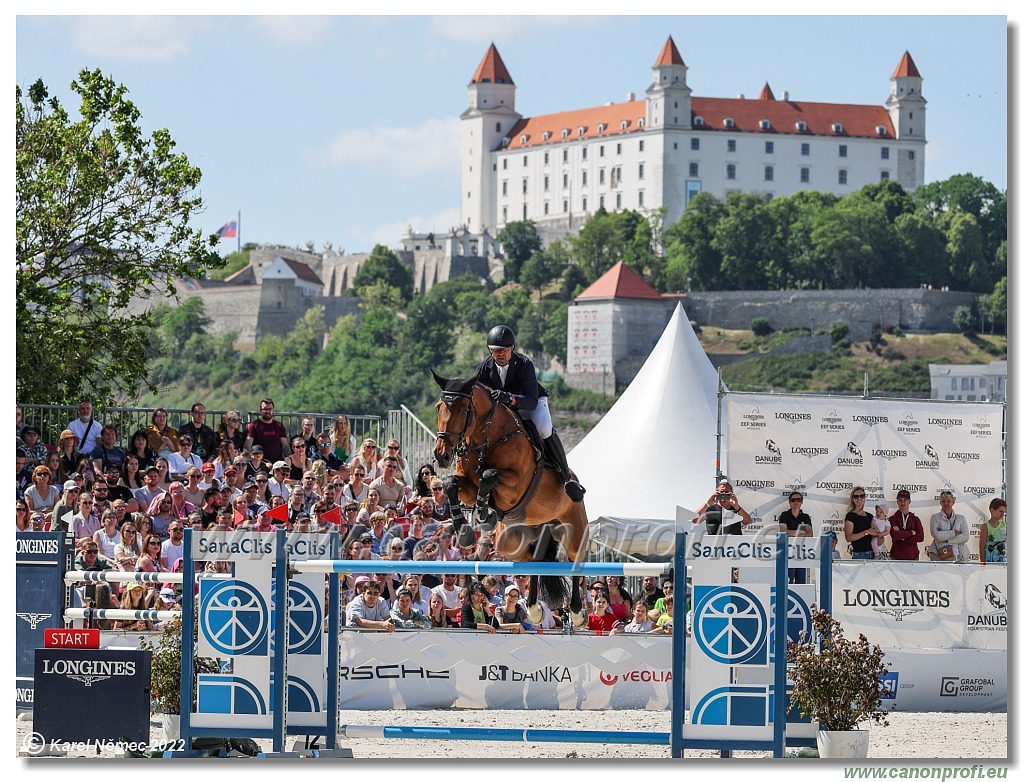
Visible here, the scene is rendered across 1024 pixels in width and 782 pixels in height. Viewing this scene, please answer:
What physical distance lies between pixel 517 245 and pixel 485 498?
4210 inches

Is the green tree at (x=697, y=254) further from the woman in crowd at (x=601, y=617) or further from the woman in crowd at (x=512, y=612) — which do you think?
the woman in crowd at (x=512, y=612)

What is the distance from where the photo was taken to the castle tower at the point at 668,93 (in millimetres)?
116312

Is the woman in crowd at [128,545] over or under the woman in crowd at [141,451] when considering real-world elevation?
under

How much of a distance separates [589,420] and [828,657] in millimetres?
86272

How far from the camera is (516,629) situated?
9.38m

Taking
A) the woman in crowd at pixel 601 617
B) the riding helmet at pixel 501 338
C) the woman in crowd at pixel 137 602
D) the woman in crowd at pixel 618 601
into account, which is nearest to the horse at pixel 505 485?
the riding helmet at pixel 501 338

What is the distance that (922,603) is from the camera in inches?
420

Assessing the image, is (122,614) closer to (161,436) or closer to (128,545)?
(128,545)

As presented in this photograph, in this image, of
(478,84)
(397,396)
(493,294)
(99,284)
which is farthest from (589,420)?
(99,284)

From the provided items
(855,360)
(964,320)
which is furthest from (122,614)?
(964,320)

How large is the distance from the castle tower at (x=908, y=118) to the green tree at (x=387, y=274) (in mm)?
39181

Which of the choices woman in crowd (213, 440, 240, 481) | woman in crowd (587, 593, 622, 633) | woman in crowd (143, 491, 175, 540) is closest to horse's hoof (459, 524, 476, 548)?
woman in crowd (587, 593, 622, 633)

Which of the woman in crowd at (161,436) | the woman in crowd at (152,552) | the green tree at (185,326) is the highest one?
the green tree at (185,326)

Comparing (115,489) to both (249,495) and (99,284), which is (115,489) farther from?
(99,284)
